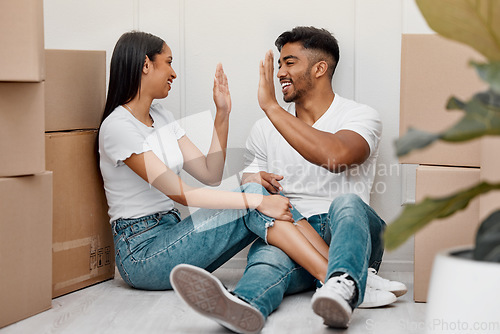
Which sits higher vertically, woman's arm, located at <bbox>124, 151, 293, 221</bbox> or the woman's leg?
woman's arm, located at <bbox>124, 151, 293, 221</bbox>

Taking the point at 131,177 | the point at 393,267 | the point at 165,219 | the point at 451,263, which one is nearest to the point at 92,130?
the point at 131,177

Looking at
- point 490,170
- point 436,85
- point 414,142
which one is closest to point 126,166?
point 436,85

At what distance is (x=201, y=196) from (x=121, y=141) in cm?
30

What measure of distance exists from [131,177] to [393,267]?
104 cm

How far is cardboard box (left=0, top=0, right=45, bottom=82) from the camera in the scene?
1545 millimetres

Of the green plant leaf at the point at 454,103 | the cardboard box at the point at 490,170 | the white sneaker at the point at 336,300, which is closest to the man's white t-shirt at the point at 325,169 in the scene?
the cardboard box at the point at 490,170

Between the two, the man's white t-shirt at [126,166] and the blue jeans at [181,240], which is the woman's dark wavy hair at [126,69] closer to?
the man's white t-shirt at [126,166]

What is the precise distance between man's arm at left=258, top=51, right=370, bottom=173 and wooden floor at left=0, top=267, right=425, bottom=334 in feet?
1.42

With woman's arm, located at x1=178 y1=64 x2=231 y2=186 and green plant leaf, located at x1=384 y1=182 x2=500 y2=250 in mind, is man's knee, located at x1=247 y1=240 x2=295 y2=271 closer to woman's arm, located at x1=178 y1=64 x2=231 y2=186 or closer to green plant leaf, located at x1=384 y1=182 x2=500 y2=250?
woman's arm, located at x1=178 y1=64 x2=231 y2=186

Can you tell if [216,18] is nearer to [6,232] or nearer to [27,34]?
[27,34]

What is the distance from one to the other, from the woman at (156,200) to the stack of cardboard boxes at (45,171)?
0.34ft

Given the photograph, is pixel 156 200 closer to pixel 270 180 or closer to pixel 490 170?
pixel 270 180

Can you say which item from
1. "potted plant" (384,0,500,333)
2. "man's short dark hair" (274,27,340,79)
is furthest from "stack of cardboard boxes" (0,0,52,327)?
"potted plant" (384,0,500,333)

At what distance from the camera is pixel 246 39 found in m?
2.37
